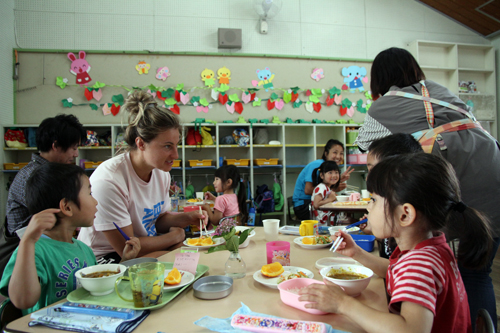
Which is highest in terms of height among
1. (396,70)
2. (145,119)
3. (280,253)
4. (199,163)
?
(396,70)

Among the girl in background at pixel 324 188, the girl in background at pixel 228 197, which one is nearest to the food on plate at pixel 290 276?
the girl in background at pixel 228 197

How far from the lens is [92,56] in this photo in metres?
5.36

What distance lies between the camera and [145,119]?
175 cm

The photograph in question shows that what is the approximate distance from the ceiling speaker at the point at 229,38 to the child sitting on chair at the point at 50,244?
4.69 meters

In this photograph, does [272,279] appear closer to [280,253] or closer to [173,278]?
[280,253]

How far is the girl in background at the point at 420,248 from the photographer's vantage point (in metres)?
0.79

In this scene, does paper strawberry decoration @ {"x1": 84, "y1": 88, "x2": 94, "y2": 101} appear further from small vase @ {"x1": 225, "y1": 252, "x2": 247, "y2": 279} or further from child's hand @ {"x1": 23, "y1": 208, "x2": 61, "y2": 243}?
small vase @ {"x1": 225, "y1": 252, "x2": 247, "y2": 279}

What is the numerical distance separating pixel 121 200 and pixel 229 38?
461cm

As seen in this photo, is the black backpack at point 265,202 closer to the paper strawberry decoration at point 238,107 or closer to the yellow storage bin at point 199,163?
the yellow storage bin at point 199,163

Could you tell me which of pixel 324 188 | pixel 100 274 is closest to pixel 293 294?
pixel 100 274

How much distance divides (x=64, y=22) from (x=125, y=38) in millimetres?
1010

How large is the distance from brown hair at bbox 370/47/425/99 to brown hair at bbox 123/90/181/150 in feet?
3.91

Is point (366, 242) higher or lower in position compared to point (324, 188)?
lower

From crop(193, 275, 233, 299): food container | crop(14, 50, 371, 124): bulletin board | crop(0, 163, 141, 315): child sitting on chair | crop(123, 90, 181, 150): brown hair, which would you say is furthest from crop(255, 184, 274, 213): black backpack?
crop(193, 275, 233, 299): food container
